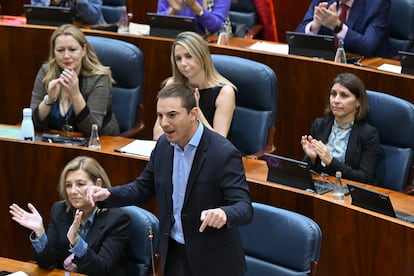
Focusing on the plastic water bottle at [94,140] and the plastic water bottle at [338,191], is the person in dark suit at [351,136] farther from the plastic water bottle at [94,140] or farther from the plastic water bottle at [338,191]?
the plastic water bottle at [94,140]

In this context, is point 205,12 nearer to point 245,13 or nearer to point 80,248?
point 245,13

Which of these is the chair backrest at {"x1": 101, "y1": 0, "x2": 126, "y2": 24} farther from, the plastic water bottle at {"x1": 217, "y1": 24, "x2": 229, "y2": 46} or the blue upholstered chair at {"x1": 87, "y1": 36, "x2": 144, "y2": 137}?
the blue upholstered chair at {"x1": 87, "y1": 36, "x2": 144, "y2": 137}

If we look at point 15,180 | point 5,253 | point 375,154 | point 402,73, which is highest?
point 402,73

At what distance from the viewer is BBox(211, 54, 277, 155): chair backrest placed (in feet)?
14.0

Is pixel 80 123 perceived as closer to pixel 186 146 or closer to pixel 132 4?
pixel 186 146

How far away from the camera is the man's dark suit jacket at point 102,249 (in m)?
3.17

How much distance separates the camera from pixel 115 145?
3969 mm

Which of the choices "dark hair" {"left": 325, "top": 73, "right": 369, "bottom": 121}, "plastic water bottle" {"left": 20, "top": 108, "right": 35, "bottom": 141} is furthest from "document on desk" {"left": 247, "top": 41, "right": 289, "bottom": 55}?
"plastic water bottle" {"left": 20, "top": 108, "right": 35, "bottom": 141}

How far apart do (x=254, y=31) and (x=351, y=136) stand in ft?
6.86

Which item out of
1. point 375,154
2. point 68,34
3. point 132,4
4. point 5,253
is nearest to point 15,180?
point 5,253

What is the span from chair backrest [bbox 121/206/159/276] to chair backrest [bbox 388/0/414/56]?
97.1 inches

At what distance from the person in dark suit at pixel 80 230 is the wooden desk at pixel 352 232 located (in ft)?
1.99

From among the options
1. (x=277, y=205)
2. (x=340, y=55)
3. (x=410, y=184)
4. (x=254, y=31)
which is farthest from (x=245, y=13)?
(x=277, y=205)

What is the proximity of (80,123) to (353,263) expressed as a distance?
4.77 feet
